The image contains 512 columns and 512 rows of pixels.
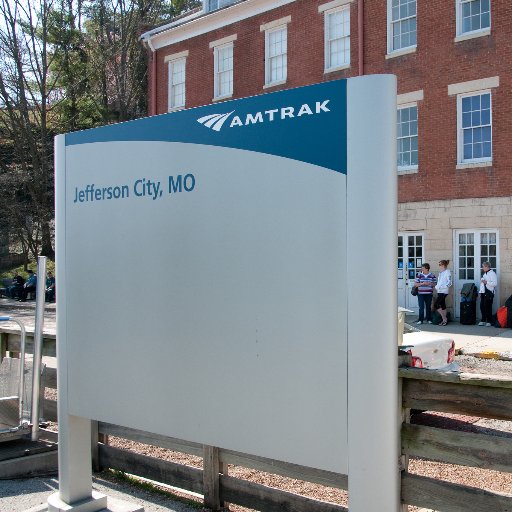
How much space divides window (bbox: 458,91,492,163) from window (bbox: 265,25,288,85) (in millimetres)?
6607

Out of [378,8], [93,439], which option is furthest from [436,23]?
[93,439]

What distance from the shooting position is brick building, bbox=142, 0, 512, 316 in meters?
18.9

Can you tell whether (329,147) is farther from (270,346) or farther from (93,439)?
(93,439)

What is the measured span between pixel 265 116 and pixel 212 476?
8.69 ft

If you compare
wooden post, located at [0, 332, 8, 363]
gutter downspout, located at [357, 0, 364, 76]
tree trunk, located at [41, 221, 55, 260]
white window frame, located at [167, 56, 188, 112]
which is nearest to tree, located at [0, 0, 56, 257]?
tree trunk, located at [41, 221, 55, 260]

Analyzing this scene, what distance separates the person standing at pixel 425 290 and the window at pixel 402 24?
6.90m

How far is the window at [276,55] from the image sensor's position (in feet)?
77.8

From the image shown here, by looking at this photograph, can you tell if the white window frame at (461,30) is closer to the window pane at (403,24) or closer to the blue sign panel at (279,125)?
the window pane at (403,24)

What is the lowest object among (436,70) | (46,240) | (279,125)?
(279,125)

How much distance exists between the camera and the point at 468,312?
61.0 ft

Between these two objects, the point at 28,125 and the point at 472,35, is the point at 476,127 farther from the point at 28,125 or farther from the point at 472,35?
the point at 28,125

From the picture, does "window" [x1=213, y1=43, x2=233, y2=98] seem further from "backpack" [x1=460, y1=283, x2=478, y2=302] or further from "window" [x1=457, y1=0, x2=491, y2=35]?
"backpack" [x1=460, y1=283, x2=478, y2=302]

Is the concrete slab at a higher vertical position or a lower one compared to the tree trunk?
lower

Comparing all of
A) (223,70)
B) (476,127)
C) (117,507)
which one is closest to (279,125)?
(117,507)
